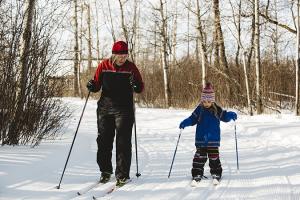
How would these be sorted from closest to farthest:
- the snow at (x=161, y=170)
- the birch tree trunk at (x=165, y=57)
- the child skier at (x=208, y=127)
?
1. the snow at (x=161, y=170)
2. the child skier at (x=208, y=127)
3. the birch tree trunk at (x=165, y=57)

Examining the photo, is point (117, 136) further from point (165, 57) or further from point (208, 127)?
point (165, 57)

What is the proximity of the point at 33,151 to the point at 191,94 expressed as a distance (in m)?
15.8

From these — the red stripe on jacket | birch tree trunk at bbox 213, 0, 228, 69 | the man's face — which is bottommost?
the red stripe on jacket

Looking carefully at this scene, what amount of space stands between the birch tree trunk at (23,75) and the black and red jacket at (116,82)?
2659mm

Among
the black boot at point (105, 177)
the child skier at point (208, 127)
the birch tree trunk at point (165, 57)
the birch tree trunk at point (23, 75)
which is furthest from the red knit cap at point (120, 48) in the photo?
the birch tree trunk at point (165, 57)

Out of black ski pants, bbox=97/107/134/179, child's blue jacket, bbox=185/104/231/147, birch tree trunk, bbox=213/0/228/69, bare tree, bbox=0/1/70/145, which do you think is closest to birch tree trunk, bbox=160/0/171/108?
birch tree trunk, bbox=213/0/228/69

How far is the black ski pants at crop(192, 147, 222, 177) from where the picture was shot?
6234 mm

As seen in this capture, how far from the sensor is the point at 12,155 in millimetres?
6871

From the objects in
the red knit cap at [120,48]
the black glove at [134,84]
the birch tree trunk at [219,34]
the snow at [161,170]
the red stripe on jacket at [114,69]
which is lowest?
the snow at [161,170]

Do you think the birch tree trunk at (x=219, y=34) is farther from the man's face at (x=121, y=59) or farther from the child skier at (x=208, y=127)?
the man's face at (x=121, y=59)

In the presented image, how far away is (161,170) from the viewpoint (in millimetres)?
6926

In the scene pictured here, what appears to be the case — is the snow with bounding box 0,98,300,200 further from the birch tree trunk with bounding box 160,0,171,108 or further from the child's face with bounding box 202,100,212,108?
the birch tree trunk with bounding box 160,0,171,108

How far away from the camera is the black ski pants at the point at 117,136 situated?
240 inches

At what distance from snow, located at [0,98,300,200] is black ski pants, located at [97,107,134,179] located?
0.81 ft
